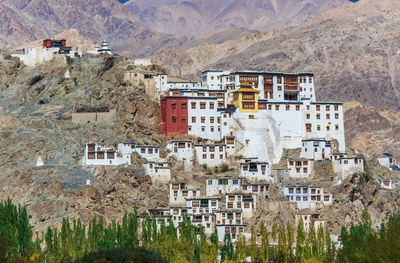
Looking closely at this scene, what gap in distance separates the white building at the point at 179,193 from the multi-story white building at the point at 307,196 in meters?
14.4

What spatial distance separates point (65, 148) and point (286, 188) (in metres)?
36.0

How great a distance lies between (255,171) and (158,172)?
51.2 ft

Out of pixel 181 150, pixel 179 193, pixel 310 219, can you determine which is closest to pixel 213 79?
pixel 181 150

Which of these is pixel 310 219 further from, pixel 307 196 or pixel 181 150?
pixel 181 150

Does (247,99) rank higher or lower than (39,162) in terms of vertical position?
higher

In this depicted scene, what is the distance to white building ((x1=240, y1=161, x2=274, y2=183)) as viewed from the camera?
135 meters

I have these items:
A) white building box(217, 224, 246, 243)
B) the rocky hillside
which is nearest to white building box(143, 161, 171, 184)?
the rocky hillside

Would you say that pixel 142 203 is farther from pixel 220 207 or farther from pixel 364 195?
pixel 364 195

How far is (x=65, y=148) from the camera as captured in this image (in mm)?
136125

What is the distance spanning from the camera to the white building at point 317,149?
462 feet

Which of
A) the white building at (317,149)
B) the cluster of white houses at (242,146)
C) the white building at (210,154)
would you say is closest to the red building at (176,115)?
the cluster of white houses at (242,146)

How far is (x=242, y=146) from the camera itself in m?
143

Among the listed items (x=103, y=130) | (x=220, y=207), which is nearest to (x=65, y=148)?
(x=103, y=130)

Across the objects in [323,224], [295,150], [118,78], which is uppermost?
[118,78]
